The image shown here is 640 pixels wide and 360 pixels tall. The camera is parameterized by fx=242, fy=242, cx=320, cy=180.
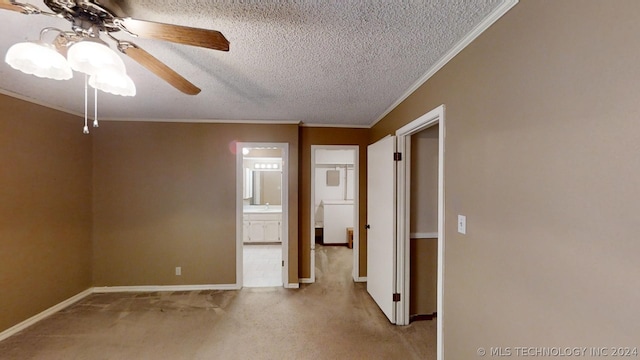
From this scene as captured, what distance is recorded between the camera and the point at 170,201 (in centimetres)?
336

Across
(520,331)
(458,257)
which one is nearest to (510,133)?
(458,257)

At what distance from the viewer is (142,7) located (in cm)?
120

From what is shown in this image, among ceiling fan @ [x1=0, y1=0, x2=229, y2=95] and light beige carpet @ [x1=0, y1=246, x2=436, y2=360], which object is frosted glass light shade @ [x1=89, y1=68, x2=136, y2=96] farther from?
light beige carpet @ [x1=0, y1=246, x2=436, y2=360]

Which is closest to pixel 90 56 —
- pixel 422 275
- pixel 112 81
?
pixel 112 81

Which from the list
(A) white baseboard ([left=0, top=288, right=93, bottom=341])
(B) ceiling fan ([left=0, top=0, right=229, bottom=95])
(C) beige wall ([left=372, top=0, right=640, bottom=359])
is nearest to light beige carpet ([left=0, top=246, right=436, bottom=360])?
(A) white baseboard ([left=0, top=288, right=93, bottom=341])

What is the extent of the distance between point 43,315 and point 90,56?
325cm

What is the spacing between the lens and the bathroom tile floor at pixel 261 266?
359 cm

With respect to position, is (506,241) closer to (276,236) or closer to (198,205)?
(198,205)

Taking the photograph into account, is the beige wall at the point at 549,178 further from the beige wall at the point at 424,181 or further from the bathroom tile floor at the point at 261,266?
the bathroom tile floor at the point at 261,266

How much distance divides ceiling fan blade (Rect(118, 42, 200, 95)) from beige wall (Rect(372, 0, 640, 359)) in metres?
1.76

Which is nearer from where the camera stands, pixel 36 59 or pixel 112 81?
pixel 36 59

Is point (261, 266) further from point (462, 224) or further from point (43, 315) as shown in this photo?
point (462, 224)

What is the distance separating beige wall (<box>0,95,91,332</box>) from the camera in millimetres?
2314

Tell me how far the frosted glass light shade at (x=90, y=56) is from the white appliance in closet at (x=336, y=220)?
4753mm
